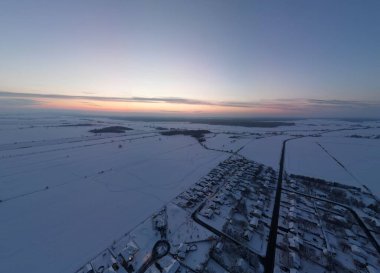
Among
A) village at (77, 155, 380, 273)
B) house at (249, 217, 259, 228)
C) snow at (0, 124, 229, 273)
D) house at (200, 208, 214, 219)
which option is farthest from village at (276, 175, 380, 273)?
Result: snow at (0, 124, 229, 273)

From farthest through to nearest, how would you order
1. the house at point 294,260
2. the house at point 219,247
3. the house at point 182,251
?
the house at point 219,247
the house at point 182,251
the house at point 294,260

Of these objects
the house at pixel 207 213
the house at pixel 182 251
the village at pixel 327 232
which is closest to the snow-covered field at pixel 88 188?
the house at pixel 207 213

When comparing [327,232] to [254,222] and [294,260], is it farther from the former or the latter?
[254,222]

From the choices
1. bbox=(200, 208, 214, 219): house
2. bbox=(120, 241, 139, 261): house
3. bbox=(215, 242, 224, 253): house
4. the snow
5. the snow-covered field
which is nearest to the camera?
bbox=(120, 241, 139, 261): house

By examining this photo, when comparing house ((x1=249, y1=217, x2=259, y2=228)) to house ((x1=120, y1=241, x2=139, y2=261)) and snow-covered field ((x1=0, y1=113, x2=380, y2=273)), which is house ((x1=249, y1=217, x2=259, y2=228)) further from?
house ((x1=120, y1=241, x2=139, y2=261))

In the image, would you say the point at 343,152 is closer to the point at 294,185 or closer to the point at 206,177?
the point at 294,185

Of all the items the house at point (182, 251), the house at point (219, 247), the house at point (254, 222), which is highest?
the house at point (182, 251)

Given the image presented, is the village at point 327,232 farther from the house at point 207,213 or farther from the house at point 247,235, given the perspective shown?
the house at point 207,213

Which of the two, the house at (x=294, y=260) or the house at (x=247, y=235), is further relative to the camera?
the house at (x=247, y=235)

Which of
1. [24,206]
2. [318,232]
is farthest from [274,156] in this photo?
[24,206]

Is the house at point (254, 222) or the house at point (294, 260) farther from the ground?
the house at point (254, 222)

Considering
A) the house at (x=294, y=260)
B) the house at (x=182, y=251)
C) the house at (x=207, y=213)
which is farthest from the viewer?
the house at (x=207, y=213)
